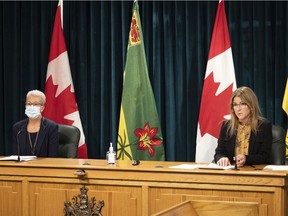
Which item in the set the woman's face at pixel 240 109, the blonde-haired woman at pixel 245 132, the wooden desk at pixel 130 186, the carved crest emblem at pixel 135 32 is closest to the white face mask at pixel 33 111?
the wooden desk at pixel 130 186

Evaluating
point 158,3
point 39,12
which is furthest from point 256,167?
point 39,12

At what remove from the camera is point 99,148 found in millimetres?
6969

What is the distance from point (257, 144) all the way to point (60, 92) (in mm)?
2777

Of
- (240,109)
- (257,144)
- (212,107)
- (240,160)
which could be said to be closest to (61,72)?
(212,107)

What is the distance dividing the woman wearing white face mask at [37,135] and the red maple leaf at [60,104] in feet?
3.89

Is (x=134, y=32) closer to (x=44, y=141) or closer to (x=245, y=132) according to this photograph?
(x=44, y=141)

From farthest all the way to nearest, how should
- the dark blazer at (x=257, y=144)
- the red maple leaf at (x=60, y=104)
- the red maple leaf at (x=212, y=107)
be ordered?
the red maple leaf at (x=60, y=104) → the red maple leaf at (x=212, y=107) → the dark blazer at (x=257, y=144)

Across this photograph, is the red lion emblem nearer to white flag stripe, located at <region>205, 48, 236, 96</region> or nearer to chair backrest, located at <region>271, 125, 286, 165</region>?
white flag stripe, located at <region>205, 48, 236, 96</region>

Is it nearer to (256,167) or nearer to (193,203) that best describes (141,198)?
(256,167)

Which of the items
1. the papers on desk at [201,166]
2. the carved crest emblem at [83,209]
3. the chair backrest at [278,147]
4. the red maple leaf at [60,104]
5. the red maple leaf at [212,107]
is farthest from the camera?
the red maple leaf at [60,104]

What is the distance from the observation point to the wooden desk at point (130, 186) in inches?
158

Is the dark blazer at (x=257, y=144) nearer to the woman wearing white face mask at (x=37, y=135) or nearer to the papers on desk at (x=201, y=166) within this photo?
the papers on desk at (x=201, y=166)

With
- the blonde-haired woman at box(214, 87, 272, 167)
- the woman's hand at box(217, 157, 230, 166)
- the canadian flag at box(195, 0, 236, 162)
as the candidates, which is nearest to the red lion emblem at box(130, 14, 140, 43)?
the canadian flag at box(195, 0, 236, 162)

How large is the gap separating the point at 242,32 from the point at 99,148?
7.24 feet
